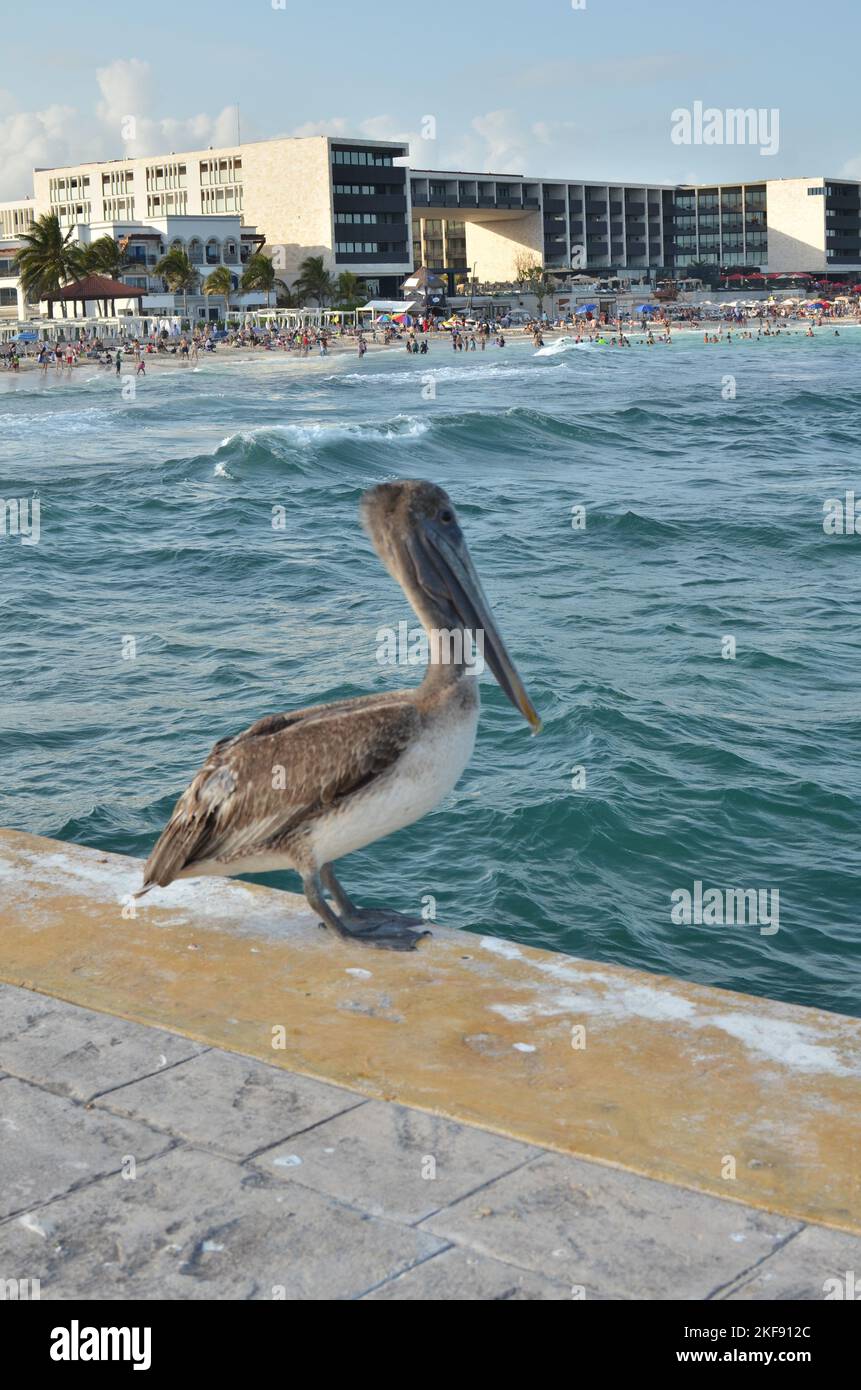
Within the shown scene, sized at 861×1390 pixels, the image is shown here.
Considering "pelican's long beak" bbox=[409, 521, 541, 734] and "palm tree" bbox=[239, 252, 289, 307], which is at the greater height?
"palm tree" bbox=[239, 252, 289, 307]

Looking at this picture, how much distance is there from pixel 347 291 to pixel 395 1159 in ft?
374

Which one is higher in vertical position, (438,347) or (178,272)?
(178,272)

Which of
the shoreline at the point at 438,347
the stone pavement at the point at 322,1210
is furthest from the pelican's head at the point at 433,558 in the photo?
the shoreline at the point at 438,347

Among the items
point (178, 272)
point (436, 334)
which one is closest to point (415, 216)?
point (436, 334)

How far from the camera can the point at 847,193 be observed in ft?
516

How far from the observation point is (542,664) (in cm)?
1532

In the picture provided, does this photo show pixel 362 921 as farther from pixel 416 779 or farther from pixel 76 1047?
pixel 76 1047

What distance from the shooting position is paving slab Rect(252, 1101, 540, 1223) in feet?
11.2

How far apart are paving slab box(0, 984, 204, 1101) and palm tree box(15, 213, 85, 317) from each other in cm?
8992

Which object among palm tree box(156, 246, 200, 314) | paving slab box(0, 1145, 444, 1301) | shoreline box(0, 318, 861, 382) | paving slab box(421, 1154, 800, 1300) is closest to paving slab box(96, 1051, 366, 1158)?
paving slab box(0, 1145, 444, 1301)

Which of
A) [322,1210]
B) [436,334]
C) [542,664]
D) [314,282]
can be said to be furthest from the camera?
[314,282]

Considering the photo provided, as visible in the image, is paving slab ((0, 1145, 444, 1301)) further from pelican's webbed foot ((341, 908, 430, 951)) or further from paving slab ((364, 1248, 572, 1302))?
pelican's webbed foot ((341, 908, 430, 951))

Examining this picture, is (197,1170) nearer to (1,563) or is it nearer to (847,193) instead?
(1,563)
